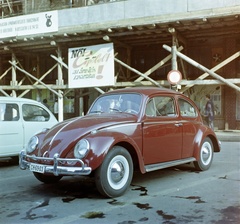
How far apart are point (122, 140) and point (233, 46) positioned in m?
11.8

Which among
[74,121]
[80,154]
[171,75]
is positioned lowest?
[80,154]

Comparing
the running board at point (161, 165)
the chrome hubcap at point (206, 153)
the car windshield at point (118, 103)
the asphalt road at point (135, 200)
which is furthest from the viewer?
the chrome hubcap at point (206, 153)

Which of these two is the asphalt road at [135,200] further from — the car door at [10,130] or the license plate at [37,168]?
the car door at [10,130]

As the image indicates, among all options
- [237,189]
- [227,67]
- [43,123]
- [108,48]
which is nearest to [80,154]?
[237,189]

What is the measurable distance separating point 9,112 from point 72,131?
3.33 metres

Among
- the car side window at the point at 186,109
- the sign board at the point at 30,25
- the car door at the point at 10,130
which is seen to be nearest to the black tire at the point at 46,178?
the car door at the point at 10,130

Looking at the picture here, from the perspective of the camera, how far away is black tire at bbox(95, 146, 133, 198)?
476 cm

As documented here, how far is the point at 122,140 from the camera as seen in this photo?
5.07 metres

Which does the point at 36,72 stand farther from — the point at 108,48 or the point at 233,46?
the point at 233,46

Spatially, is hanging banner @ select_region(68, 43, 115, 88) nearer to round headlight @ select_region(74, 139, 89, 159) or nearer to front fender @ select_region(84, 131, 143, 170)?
front fender @ select_region(84, 131, 143, 170)

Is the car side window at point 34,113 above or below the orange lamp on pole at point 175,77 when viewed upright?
below

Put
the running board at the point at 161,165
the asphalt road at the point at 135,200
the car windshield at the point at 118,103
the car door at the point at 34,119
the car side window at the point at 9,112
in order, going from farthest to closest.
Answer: the car door at the point at 34,119 < the car side window at the point at 9,112 < the car windshield at the point at 118,103 < the running board at the point at 161,165 < the asphalt road at the point at 135,200

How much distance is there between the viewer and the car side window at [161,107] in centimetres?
597

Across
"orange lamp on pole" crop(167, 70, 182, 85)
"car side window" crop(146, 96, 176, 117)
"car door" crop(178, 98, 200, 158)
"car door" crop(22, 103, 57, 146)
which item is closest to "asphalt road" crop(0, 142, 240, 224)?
"car door" crop(178, 98, 200, 158)
